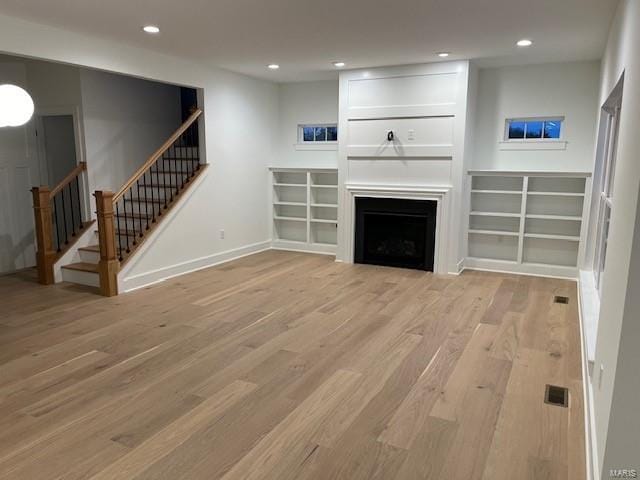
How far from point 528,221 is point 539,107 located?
1.40 meters

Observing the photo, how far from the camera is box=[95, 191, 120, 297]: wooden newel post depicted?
4.68 metres

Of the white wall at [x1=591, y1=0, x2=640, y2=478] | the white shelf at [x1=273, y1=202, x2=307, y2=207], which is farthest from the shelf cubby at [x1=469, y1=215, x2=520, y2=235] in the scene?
the white wall at [x1=591, y1=0, x2=640, y2=478]

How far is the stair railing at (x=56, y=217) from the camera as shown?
5207 millimetres

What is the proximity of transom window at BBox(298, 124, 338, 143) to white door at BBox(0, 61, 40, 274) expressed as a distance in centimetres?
370

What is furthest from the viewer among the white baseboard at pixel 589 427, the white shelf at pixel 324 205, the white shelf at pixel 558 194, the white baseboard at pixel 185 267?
the white shelf at pixel 324 205

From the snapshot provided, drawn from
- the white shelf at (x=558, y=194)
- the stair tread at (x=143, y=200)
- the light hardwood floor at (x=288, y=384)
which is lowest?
the light hardwood floor at (x=288, y=384)

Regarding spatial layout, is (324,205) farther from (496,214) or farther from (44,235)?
(44,235)

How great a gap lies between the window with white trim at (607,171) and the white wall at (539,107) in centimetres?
101

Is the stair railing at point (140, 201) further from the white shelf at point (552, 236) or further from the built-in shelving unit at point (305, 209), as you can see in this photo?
the white shelf at point (552, 236)

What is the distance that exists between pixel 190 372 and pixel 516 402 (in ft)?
6.77

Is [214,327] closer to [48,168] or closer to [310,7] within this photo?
[310,7]

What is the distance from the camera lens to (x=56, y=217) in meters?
6.22

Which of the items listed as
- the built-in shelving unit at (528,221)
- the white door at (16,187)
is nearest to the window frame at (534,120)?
the built-in shelving unit at (528,221)

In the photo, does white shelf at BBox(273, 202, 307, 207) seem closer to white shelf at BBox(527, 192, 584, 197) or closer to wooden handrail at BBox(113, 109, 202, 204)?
wooden handrail at BBox(113, 109, 202, 204)
